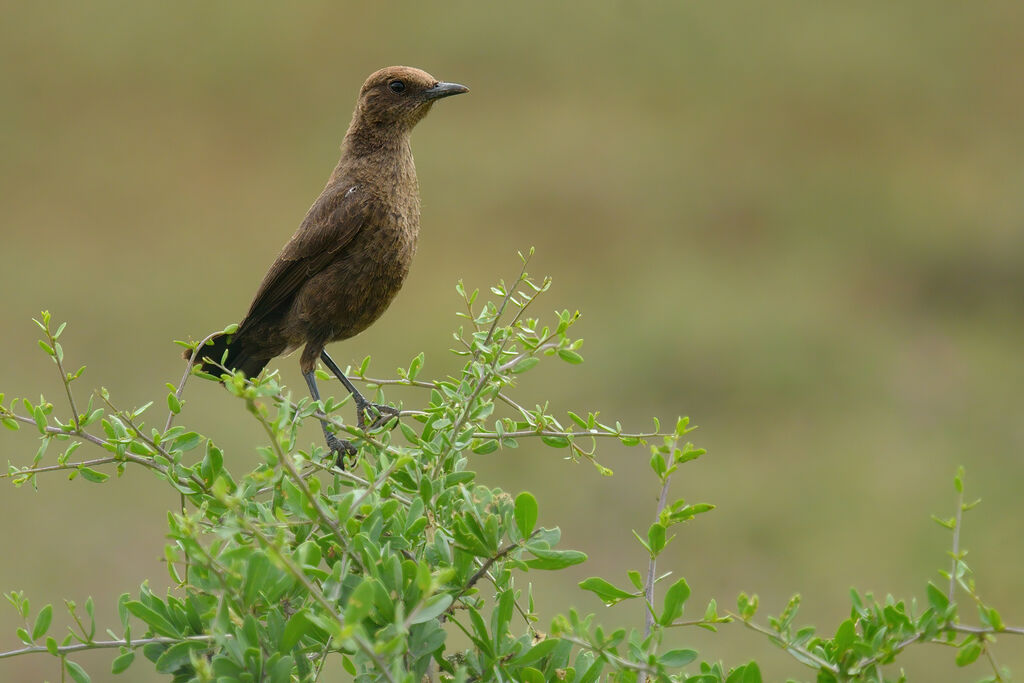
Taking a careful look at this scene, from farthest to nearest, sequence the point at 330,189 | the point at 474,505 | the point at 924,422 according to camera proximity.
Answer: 1. the point at 924,422
2. the point at 330,189
3. the point at 474,505

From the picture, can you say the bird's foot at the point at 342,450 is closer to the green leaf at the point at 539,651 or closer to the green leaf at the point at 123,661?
the green leaf at the point at 123,661

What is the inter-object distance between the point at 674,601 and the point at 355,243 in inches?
63.6

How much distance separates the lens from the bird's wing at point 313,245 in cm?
281

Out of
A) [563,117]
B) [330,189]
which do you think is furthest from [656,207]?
[330,189]

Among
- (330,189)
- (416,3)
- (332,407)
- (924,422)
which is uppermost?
(416,3)

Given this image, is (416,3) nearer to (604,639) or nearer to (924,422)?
(924,422)

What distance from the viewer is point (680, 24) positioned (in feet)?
39.2

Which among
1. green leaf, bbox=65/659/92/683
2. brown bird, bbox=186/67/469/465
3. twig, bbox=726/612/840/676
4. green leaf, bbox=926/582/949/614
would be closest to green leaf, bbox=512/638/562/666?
twig, bbox=726/612/840/676

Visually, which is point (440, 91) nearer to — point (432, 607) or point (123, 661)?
point (123, 661)

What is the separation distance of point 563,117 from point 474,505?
10.1m

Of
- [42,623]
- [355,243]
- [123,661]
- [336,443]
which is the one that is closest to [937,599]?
[123,661]

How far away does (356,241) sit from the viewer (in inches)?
111

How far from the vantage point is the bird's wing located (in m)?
2.81

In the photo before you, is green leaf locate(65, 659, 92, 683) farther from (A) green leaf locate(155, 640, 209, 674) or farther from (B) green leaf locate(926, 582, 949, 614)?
(B) green leaf locate(926, 582, 949, 614)
